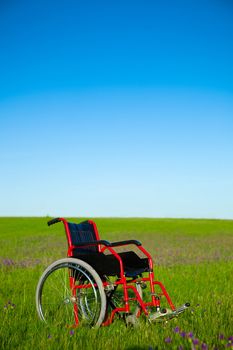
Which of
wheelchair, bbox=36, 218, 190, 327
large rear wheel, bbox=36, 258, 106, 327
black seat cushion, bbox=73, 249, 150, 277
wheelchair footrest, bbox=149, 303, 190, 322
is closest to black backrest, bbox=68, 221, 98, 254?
wheelchair, bbox=36, 218, 190, 327

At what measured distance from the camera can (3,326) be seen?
148 inches

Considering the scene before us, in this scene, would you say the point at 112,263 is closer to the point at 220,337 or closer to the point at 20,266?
the point at 220,337

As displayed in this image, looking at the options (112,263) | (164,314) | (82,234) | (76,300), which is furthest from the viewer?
(82,234)

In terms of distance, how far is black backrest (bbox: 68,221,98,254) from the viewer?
4.68 m

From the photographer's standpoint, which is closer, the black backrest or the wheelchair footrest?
the wheelchair footrest

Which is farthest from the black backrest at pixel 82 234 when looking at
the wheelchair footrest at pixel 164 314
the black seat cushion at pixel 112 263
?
the wheelchair footrest at pixel 164 314

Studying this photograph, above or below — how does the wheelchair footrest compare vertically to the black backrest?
below

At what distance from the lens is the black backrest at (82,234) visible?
468cm

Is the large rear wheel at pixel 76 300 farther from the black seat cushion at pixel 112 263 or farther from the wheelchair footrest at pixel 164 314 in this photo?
the wheelchair footrest at pixel 164 314

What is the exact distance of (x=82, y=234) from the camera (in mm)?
4875

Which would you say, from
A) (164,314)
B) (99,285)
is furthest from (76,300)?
(164,314)

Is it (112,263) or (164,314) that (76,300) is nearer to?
(112,263)

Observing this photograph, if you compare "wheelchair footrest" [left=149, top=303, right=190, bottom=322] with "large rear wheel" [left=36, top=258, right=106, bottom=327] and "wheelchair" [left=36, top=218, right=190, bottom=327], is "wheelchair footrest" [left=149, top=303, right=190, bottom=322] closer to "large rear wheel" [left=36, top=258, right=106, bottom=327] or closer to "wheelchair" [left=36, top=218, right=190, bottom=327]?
"wheelchair" [left=36, top=218, right=190, bottom=327]

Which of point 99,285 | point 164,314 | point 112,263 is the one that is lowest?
point 164,314
